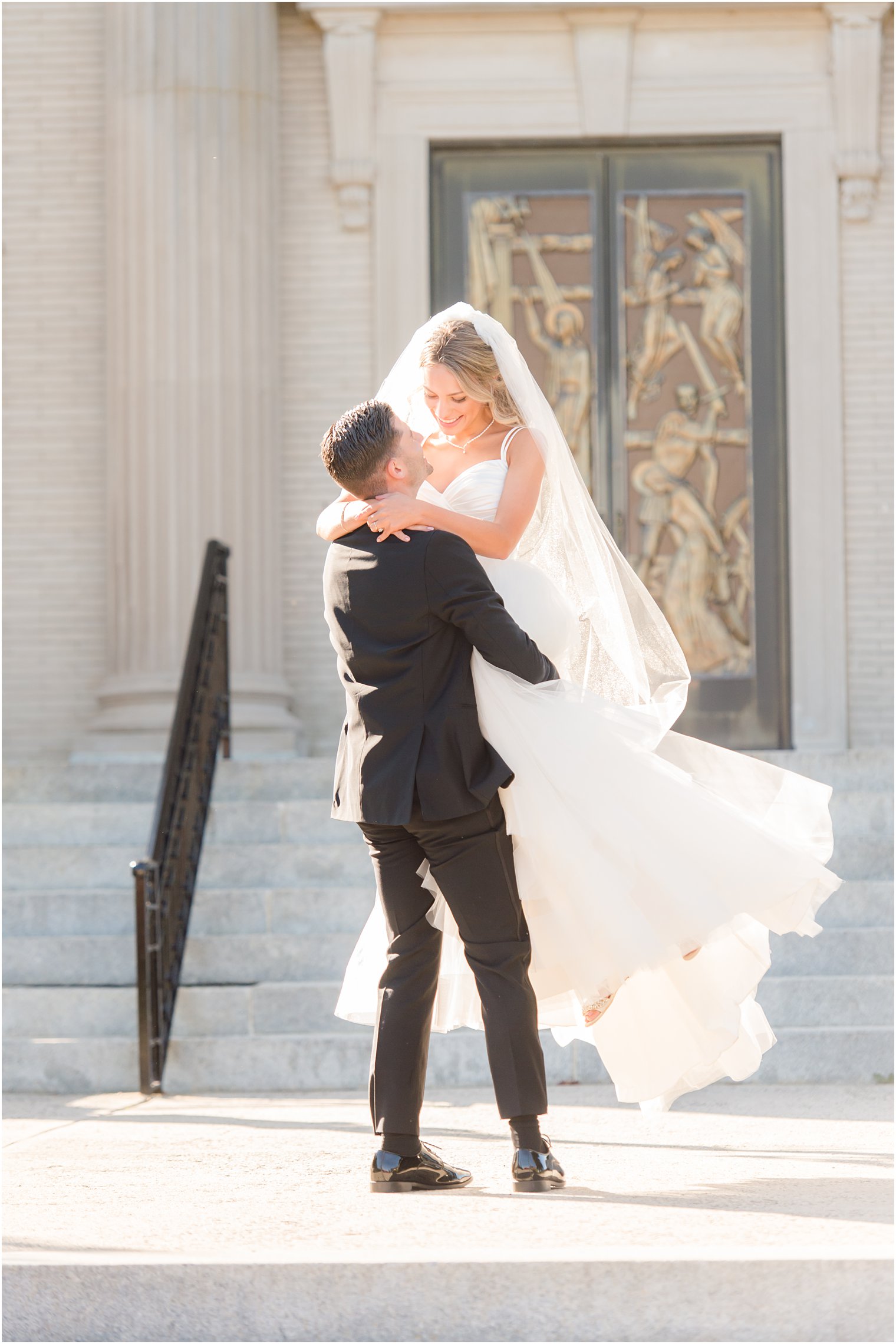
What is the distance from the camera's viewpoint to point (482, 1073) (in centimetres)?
556

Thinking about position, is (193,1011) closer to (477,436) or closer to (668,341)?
(477,436)

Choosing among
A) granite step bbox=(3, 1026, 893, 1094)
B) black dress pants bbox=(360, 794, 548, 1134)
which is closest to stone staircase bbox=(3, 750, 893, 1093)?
granite step bbox=(3, 1026, 893, 1094)

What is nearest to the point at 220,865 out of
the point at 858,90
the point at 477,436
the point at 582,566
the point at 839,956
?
the point at 839,956

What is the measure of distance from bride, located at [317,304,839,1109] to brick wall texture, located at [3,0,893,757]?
544 cm

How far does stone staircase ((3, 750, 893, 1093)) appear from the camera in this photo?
18.3 ft

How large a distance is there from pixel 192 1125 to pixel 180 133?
644cm

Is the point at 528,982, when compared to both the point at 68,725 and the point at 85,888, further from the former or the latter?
the point at 68,725

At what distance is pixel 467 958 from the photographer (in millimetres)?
3623

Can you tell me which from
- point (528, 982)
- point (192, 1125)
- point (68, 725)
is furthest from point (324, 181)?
point (528, 982)

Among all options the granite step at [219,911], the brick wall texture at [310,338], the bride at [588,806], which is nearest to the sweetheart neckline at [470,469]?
the bride at [588,806]

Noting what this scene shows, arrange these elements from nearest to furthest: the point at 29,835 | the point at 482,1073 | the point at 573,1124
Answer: the point at 573,1124, the point at 482,1073, the point at 29,835

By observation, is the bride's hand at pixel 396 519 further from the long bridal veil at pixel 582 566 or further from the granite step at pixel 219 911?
the granite step at pixel 219 911

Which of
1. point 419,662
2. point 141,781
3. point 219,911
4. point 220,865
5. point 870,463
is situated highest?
point 870,463

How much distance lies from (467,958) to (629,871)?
0.43m
